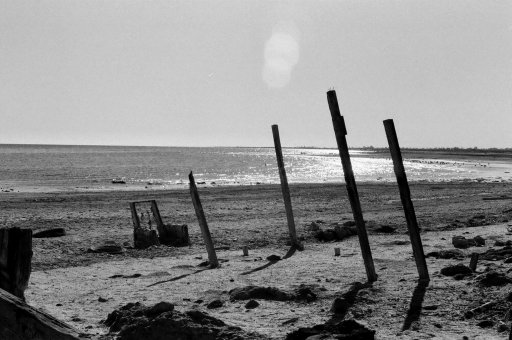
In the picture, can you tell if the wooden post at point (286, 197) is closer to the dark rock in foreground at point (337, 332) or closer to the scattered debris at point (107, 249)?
the scattered debris at point (107, 249)

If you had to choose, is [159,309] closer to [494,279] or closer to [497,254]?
[494,279]

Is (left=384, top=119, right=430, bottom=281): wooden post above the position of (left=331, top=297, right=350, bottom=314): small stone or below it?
above

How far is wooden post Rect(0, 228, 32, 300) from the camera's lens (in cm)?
642

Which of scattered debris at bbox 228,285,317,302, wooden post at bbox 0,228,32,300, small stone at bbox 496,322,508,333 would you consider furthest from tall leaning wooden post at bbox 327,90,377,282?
wooden post at bbox 0,228,32,300

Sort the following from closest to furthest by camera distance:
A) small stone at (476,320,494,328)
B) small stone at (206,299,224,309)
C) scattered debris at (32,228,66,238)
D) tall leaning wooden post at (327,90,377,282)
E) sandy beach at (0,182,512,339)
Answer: small stone at (476,320,494,328) → sandy beach at (0,182,512,339) → small stone at (206,299,224,309) → tall leaning wooden post at (327,90,377,282) → scattered debris at (32,228,66,238)

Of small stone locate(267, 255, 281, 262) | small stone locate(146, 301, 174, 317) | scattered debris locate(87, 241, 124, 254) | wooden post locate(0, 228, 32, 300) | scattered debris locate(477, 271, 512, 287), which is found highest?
wooden post locate(0, 228, 32, 300)

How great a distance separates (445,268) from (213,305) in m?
3.95

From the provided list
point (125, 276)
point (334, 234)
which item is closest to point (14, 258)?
point (125, 276)

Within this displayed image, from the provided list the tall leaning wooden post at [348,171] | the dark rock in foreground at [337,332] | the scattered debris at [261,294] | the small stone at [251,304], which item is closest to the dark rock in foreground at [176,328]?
the dark rock in foreground at [337,332]

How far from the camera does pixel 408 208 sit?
31.2 ft

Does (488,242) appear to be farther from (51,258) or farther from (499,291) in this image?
(51,258)

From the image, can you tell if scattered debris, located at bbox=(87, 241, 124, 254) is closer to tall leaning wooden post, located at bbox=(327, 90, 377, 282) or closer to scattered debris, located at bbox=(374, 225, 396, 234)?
tall leaning wooden post, located at bbox=(327, 90, 377, 282)

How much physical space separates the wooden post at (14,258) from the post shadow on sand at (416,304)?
4299mm

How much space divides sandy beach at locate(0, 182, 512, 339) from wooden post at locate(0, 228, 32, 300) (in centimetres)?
111
